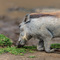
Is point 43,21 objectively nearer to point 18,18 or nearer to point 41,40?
point 41,40

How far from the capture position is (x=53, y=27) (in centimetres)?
566

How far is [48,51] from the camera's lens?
5.72 meters

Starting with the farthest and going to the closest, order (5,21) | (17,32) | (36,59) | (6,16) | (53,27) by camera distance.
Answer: (6,16)
(5,21)
(17,32)
(53,27)
(36,59)

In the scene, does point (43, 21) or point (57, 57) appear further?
point (43, 21)

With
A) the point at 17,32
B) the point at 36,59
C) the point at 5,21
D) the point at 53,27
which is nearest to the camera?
the point at 36,59

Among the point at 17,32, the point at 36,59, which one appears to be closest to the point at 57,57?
the point at 36,59

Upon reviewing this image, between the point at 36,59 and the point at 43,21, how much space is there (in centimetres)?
132

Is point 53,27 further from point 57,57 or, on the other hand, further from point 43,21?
point 57,57

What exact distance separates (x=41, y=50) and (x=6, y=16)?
888 cm

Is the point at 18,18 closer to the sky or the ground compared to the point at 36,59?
closer to the sky

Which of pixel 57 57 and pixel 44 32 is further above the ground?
pixel 44 32

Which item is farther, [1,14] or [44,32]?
[1,14]

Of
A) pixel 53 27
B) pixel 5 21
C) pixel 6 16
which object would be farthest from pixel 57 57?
pixel 6 16

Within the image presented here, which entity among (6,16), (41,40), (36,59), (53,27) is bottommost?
(36,59)
